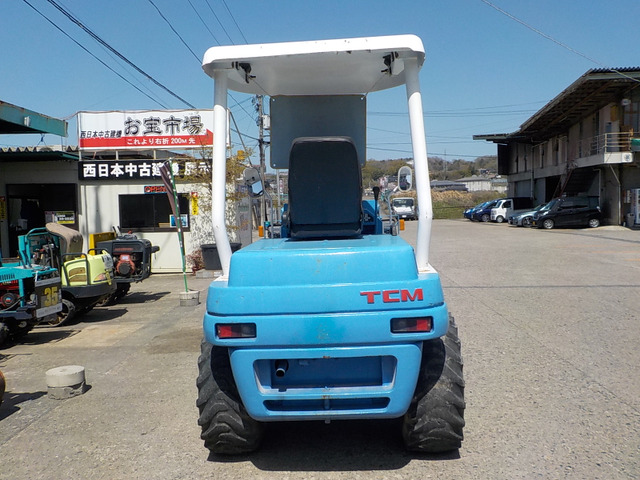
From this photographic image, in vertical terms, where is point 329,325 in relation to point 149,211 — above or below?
below

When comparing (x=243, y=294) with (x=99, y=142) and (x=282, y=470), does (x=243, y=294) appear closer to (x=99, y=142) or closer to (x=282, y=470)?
(x=282, y=470)

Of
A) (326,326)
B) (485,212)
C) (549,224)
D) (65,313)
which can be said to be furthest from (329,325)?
(485,212)

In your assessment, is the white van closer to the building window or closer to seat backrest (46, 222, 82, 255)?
the building window

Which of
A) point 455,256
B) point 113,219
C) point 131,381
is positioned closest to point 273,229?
point 131,381

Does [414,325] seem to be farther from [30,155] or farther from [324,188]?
[30,155]

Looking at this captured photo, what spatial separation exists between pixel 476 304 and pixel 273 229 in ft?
19.8

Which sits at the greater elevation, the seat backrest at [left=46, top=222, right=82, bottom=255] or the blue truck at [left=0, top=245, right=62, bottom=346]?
the seat backrest at [left=46, top=222, right=82, bottom=255]

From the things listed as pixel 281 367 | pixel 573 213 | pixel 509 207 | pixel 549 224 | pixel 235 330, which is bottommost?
pixel 549 224

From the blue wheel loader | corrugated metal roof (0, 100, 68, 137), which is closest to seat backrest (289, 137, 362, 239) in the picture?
the blue wheel loader

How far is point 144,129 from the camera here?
16375 mm

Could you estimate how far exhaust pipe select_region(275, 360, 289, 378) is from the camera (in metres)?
3.66

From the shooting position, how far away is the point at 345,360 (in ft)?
12.3

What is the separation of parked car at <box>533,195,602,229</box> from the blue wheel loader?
30.7 m

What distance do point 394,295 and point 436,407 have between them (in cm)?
90
